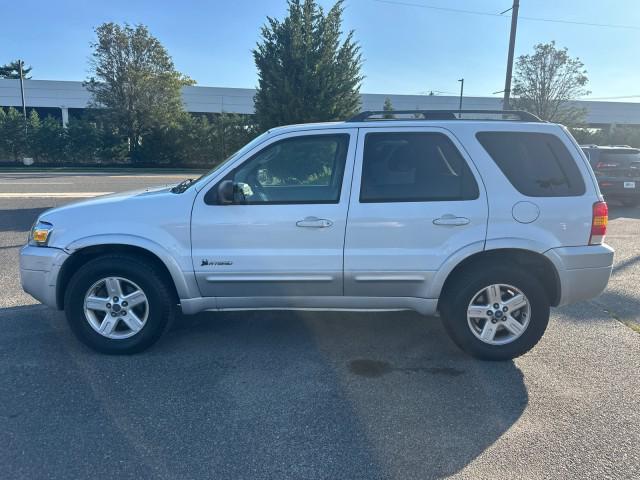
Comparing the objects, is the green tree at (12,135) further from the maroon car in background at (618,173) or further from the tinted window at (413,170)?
the tinted window at (413,170)

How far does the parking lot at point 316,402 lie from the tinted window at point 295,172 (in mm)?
1301

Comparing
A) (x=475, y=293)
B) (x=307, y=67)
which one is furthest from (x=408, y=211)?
(x=307, y=67)

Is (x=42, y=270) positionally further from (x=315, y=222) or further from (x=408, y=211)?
(x=408, y=211)

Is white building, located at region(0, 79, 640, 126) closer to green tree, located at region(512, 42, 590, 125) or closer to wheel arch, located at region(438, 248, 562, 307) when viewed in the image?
green tree, located at region(512, 42, 590, 125)

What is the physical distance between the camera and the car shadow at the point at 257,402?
2611 millimetres

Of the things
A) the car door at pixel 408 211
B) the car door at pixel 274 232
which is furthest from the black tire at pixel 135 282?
the car door at pixel 408 211

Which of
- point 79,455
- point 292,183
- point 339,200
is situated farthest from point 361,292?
point 79,455

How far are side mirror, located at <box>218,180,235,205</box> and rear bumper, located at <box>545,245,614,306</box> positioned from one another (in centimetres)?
251

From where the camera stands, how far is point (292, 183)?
4.23 meters

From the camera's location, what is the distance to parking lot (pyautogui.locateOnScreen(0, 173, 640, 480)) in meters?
2.60

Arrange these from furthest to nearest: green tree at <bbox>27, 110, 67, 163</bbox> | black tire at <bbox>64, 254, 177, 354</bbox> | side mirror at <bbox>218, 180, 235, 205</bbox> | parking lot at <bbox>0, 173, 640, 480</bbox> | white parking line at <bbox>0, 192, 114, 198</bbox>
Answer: green tree at <bbox>27, 110, 67, 163</bbox>
white parking line at <bbox>0, 192, 114, 198</bbox>
black tire at <bbox>64, 254, 177, 354</bbox>
side mirror at <bbox>218, 180, 235, 205</bbox>
parking lot at <bbox>0, 173, 640, 480</bbox>

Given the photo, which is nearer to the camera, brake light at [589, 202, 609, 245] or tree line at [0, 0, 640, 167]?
brake light at [589, 202, 609, 245]

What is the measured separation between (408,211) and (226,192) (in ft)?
4.65

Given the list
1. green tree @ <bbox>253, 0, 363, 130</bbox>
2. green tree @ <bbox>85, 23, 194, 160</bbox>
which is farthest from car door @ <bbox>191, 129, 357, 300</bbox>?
green tree @ <bbox>85, 23, 194, 160</bbox>
